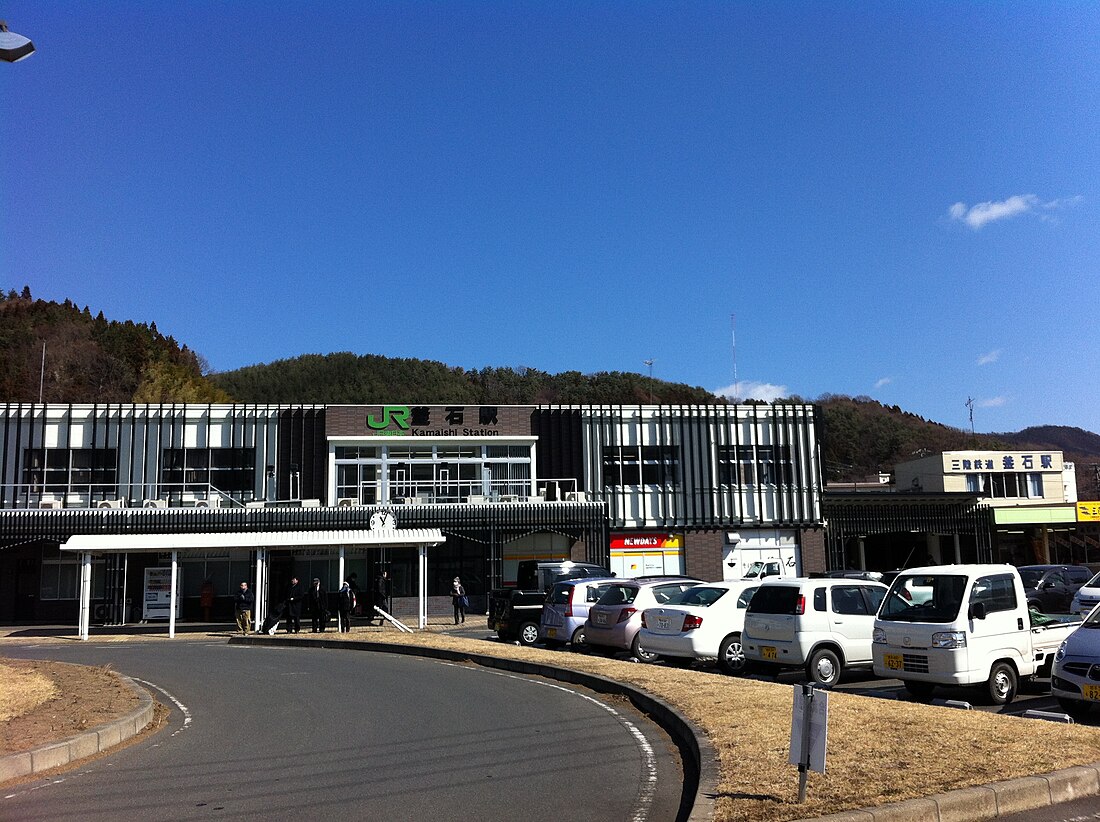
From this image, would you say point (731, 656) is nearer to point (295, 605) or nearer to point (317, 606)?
point (317, 606)

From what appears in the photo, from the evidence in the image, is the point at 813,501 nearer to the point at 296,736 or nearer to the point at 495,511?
the point at 495,511

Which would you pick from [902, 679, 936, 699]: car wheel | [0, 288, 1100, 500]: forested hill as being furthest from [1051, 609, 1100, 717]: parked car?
[0, 288, 1100, 500]: forested hill

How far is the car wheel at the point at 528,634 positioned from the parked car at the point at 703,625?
635 cm

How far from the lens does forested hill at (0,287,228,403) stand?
71.0m

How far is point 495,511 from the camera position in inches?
1484

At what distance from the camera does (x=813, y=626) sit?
14.1m

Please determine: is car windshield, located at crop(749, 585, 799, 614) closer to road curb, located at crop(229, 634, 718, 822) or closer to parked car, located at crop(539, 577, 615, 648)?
road curb, located at crop(229, 634, 718, 822)

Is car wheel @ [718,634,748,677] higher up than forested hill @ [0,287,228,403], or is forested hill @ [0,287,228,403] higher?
forested hill @ [0,287,228,403]

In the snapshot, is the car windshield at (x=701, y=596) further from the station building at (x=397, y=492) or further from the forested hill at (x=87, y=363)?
the forested hill at (x=87, y=363)

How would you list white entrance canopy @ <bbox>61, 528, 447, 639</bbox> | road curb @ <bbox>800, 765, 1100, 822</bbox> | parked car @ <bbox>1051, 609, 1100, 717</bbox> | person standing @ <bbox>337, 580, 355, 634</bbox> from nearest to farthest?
road curb @ <bbox>800, 765, 1100, 822</bbox>
parked car @ <bbox>1051, 609, 1100, 717</bbox>
person standing @ <bbox>337, 580, 355, 634</bbox>
white entrance canopy @ <bbox>61, 528, 447, 639</bbox>

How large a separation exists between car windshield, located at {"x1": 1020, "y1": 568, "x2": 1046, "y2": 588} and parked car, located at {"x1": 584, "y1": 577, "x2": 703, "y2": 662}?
44.0 feet

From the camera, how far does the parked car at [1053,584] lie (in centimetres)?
2405

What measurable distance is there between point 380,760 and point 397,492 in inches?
1354

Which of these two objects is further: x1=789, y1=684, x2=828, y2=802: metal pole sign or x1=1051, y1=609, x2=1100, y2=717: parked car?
x1=1051, y1=609, x2=1100, y2=717: parked car
